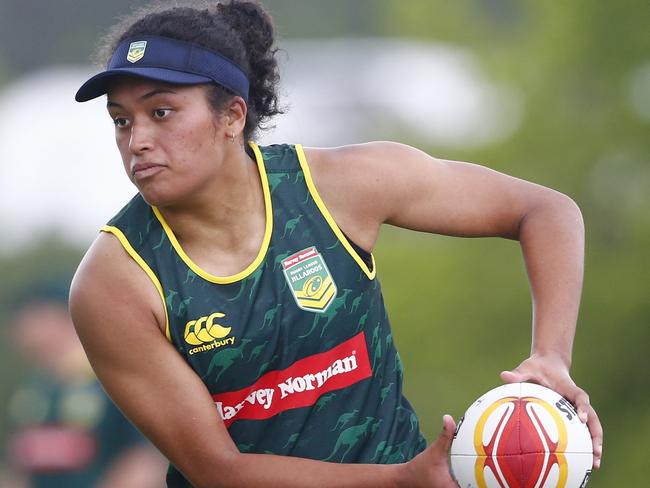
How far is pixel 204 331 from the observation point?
187 inches

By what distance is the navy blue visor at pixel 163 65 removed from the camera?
4664mm

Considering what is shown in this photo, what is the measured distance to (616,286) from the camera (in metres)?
9.87

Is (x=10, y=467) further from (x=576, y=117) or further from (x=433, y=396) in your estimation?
(x=576, y=117)

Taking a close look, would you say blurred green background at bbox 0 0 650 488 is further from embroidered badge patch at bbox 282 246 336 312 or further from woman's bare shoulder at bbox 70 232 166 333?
woman's bare shoulder at bbox 70 232 166 333

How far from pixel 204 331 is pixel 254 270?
263 mm

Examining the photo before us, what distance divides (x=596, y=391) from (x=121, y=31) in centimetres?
567

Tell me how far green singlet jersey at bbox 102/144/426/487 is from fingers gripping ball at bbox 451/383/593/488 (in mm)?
604

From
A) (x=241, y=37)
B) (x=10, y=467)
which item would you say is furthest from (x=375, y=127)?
(x=241, y=37)

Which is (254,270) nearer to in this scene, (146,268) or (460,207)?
(146,268)

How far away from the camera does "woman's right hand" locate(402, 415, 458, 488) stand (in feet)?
14.3

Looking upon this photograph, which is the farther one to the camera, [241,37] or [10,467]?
[10,467]

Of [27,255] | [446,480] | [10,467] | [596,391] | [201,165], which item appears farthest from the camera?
[27,255]

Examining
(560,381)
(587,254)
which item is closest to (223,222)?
(560,381)

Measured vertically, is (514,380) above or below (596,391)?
above
